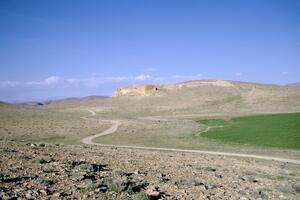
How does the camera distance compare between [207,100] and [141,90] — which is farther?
[141,90]

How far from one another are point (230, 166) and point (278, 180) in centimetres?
396

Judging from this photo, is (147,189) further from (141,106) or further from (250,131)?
(141,106)

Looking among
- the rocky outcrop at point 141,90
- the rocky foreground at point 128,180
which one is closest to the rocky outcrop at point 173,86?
the rocky outcrop at point 141,90

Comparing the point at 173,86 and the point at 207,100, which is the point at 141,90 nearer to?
the point at 173,86

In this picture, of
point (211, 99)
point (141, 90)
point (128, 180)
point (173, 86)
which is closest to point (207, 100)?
point (211, 99)

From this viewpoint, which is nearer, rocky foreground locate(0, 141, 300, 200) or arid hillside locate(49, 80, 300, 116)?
rocky foreground locate(0, 141, 300, 200)

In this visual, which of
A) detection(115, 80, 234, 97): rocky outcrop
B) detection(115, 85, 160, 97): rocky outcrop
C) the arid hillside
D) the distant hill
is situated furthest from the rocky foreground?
detection(115, 85, 160, 97): rocky outcrop

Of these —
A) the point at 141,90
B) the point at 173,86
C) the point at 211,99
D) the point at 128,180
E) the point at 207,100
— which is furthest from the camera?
the point at 141,90

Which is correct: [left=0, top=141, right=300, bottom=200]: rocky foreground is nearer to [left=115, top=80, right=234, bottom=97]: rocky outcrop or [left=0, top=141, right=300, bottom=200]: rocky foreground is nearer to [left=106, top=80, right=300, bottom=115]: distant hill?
[left=106, top=80, right=300, bottom=115]: distant hill

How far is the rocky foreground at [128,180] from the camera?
13.1 meters

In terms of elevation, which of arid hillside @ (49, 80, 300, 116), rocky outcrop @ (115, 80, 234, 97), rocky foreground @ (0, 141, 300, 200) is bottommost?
rocky foreground @ (0, 141, 300, 200)

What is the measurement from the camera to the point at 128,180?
15438 mm

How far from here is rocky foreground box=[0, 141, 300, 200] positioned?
1311 cm

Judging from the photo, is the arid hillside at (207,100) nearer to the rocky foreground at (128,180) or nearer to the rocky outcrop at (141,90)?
the rocky outcrop at (141,90)
